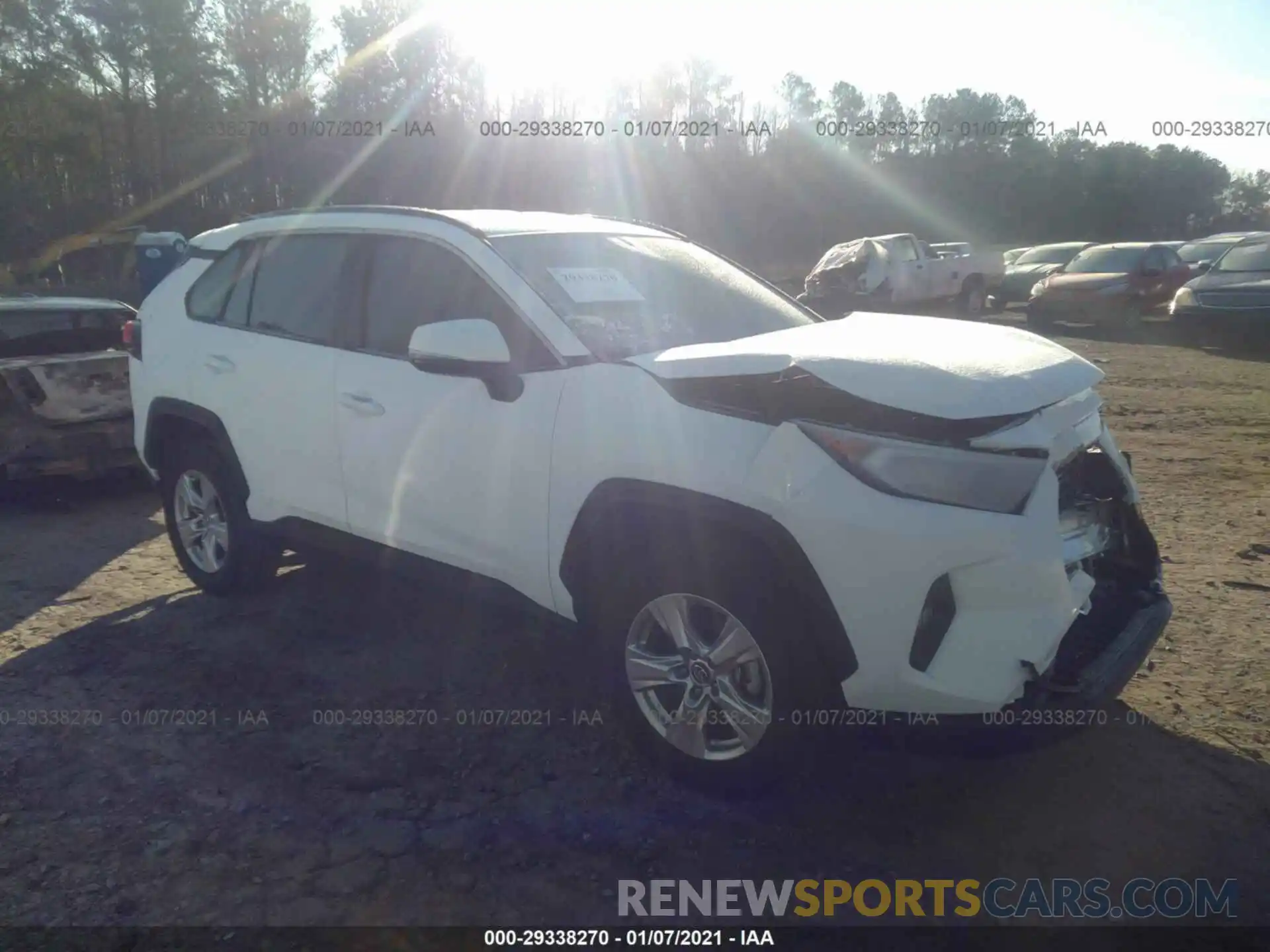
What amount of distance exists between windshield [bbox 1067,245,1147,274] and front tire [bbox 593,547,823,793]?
17.4 metres

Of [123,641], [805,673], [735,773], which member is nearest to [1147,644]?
[805,673]

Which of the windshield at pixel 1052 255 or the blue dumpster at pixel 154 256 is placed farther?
the windshield at pixel 1052 255

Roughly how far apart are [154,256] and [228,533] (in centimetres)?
1189

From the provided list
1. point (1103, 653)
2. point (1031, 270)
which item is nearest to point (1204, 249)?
point (1031, 270)

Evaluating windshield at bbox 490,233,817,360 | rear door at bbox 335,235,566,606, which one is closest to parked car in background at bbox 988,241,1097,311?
windshield at bbox 490,233,817,360

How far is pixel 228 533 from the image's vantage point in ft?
16.3

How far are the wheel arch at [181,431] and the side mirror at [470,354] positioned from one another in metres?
1.67

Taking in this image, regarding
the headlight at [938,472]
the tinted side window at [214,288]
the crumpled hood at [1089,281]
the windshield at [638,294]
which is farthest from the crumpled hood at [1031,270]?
the headlight at [938,472]

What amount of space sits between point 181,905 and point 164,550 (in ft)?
12.4

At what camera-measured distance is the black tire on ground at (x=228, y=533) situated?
192 inches

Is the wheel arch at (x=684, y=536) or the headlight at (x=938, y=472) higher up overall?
the headlight at (x=938, y=472)

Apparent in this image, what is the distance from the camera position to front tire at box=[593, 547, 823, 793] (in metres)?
2.92

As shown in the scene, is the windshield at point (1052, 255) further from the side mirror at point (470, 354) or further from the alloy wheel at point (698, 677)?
the alloy wheel at point (698, 677)

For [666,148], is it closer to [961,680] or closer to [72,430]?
[72,430]
